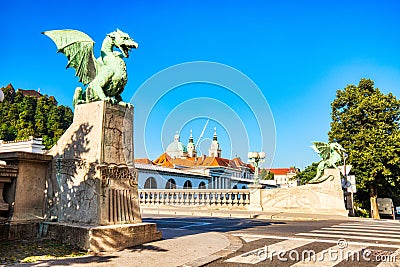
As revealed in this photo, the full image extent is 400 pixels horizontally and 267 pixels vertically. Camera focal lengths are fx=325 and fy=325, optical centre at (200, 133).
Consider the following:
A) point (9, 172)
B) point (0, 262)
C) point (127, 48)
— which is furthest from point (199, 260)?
point (127, 48)

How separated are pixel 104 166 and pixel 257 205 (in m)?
14.0

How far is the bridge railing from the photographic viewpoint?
19.6 m

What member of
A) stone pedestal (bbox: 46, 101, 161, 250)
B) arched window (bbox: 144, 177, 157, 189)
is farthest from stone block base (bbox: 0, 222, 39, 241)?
arched window (bbox: 144, 177, 157, 189)

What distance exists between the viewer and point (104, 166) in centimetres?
625

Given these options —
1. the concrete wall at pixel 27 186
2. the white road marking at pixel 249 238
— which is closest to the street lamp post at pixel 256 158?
the white road marking at pixel 249 238

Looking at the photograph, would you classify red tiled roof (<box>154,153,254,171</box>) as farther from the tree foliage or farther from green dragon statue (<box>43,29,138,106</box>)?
green dragon statue (<box>43,29,138,106</box>)

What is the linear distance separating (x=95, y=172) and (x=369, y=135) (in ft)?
72.2

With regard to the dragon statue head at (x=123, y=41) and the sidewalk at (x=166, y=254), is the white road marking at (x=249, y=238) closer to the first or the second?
the sidewalk at (x=166, y=254)

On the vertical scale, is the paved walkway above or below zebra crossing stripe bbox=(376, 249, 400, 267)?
above

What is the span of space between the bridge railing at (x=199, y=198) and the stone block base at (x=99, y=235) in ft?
43.8

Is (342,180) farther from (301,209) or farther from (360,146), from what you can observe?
(360,146)

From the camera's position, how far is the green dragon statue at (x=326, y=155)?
1820 centimetres

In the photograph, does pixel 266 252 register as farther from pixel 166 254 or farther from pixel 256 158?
pixel 256 158

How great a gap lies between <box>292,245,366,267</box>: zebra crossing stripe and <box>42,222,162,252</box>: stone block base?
305 cm
